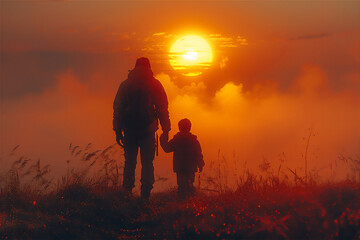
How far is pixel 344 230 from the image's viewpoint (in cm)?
572

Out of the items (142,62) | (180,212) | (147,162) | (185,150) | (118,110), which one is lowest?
(180,212)

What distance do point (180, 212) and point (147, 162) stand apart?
2333 mm

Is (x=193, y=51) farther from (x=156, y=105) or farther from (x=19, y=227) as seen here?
(x=19, y=227)

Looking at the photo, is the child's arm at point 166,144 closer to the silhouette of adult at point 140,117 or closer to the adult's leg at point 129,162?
the silhouette of adult at point 140,117

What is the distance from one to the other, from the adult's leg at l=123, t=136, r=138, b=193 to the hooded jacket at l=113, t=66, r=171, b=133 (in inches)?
10.1

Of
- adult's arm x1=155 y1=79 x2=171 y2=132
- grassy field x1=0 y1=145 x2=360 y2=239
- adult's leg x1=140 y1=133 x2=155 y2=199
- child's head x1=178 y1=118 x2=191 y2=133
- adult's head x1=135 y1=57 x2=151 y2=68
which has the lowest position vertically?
grassy field x1=0 y1=145 x2=360 y2=239

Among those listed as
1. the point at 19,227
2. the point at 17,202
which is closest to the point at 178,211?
the point at 19,227

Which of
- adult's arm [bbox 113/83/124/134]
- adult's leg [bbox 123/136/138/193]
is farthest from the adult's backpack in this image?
adult's leg [bbox 123/136/138/193]

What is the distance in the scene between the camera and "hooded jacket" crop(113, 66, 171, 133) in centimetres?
963

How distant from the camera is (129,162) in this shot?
9.78m

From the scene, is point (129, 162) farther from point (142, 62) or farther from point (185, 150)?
point (142, 62)

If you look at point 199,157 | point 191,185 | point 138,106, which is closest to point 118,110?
point 138,106

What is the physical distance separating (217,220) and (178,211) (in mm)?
1005

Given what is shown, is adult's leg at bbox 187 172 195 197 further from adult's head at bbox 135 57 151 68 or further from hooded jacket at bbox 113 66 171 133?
adult's head at bbox 135 57 151 68
